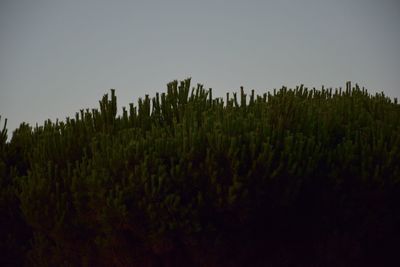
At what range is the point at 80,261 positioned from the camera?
7746 mm

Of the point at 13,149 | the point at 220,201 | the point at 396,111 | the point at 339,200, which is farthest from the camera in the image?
the point at 13,149

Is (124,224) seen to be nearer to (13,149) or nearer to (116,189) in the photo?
(116,189)

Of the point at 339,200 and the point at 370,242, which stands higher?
the point at 339,200

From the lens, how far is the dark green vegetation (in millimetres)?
6598

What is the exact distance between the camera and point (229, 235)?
6797 mm

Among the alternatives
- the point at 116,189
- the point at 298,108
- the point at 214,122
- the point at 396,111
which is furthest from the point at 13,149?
the point at 396,111

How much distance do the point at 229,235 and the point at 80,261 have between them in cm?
231

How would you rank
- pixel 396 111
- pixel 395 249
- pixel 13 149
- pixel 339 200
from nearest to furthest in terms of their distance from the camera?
pixel 339 200
pixel 395 249
pixel 396 111
pixel 13 149

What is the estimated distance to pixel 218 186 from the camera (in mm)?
6402

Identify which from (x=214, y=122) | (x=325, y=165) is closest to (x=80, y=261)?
(x=214, y=122)

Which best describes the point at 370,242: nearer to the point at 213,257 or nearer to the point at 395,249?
the point at 395,249

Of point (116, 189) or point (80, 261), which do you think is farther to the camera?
point (80, 261)

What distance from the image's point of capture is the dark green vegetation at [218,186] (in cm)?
660

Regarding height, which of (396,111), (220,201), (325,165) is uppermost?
(396,111)
